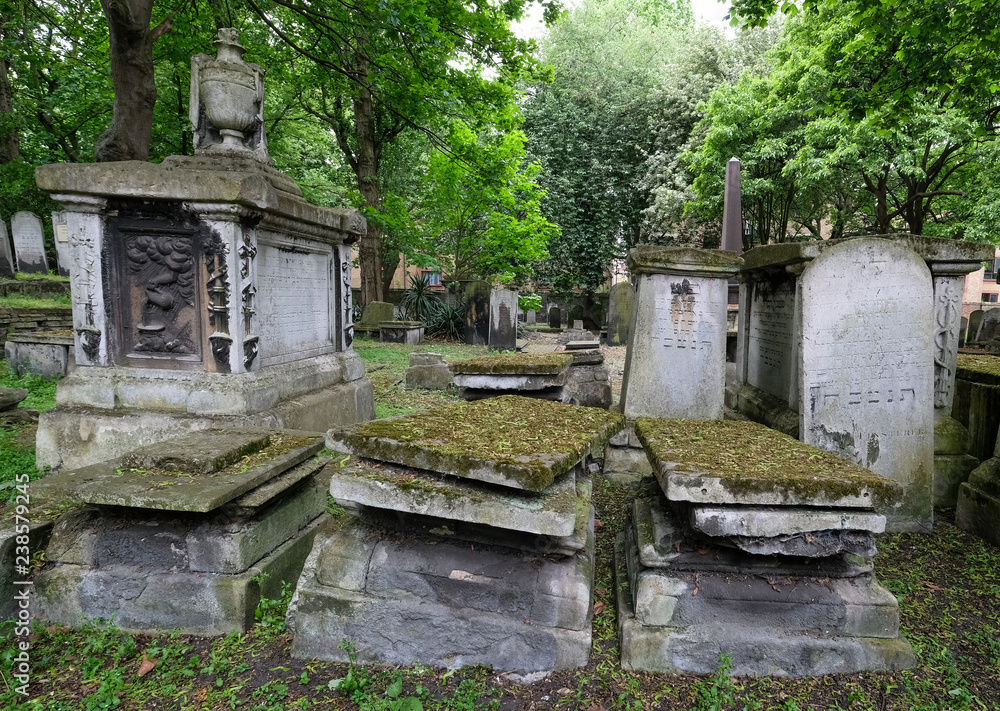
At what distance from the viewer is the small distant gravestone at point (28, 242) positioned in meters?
12.6

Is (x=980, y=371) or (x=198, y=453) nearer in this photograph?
(x=198, y=453)

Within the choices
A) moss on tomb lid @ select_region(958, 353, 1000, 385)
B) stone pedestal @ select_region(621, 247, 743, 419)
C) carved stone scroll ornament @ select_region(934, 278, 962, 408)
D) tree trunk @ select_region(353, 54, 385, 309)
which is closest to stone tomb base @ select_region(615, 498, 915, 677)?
stone pedestal @ select_region(621, 247, 743, 419)

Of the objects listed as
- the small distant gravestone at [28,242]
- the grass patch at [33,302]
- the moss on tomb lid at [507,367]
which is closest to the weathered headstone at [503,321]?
the moss on tomb lid at [507,367]

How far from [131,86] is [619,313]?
11683 millimetres

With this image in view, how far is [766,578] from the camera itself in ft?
6.62

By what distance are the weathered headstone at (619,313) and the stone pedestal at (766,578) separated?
12.5 metres

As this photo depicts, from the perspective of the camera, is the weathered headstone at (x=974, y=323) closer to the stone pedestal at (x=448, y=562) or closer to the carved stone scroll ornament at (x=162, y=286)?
the stone pedestal at (x=448, y=562)

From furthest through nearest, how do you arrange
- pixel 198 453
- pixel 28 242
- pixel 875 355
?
1. pixel 28 242
2. pixel 875 355
3. pixel 198 453

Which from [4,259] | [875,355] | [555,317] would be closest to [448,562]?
[875,355]

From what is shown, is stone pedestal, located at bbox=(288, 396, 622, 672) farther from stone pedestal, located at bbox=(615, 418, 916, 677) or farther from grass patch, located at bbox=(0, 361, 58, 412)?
grass patch, located at bbox=(0, 361, 58, 412)

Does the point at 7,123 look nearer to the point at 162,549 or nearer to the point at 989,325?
the point at 162,549

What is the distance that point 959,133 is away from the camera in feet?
35.1

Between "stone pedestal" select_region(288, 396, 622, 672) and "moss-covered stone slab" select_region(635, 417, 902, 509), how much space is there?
A: 0.39 metres

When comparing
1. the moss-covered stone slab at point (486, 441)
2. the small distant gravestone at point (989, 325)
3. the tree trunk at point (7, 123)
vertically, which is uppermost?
the tree trunk at point (7, 123)
